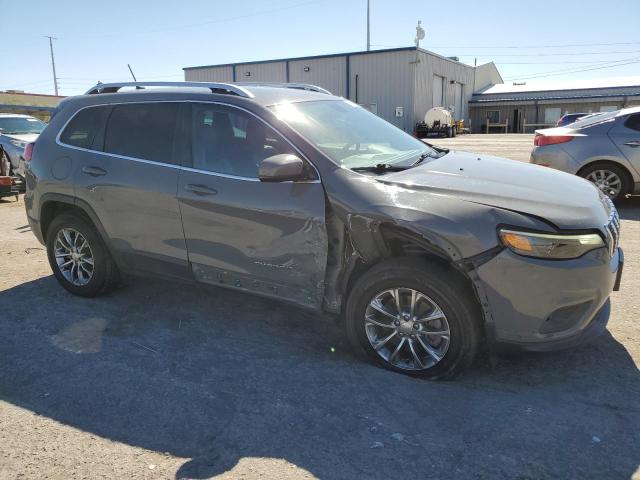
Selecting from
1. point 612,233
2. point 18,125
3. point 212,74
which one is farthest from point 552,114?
point 612,233

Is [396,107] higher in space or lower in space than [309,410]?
higher

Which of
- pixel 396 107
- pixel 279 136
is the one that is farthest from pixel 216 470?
pixel 396 107

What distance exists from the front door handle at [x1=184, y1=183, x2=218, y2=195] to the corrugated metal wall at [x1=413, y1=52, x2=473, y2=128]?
A: 1404 inches

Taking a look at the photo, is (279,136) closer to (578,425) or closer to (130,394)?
(130,394)

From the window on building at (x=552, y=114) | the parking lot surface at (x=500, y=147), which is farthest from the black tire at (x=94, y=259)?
the window on building at (x=552, y=114)

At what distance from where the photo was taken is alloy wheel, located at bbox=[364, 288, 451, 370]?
311 cm

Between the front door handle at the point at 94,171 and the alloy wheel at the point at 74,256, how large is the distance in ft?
1.93

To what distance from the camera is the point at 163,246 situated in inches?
158

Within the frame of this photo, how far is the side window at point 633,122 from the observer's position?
25.7ft

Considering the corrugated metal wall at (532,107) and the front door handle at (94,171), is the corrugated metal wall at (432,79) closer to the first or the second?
the corrugated metal wall at (532,107)

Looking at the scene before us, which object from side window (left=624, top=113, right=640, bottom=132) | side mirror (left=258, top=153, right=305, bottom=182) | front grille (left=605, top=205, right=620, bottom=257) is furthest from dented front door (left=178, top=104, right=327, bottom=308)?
side window (left=624, top=113, right=640, bottom=132)

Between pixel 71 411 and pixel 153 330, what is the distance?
1.11m

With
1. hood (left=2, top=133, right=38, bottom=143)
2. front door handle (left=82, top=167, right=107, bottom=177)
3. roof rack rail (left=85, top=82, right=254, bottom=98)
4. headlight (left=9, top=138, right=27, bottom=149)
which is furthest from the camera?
hood (left=2, top=133, right=38, bottom=143)

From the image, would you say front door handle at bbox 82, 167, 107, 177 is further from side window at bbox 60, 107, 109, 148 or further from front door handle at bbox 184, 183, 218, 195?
front door handle at bbox 184, 183, 218, 195
